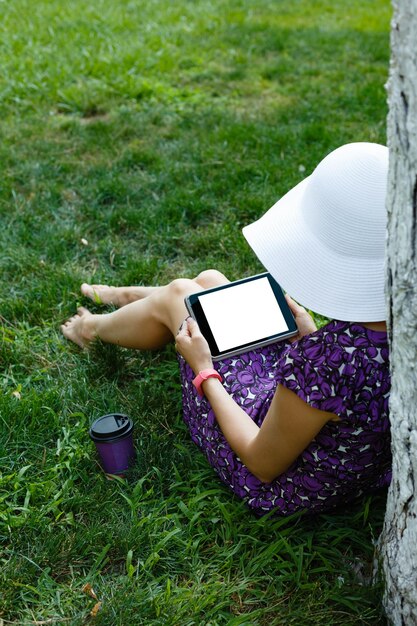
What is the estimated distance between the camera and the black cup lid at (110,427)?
2414 millimetres

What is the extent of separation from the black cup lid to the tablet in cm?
35

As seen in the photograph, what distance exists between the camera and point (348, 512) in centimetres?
238

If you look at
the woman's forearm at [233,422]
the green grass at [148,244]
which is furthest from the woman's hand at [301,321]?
the green grass at [148,244]

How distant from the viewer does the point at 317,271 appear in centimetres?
185

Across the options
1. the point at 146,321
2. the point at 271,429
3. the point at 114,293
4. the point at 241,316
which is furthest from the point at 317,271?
the point at 114,293

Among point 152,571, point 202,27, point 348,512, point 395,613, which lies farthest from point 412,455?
point 202,27

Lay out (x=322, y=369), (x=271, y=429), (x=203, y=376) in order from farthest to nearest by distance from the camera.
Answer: (x=203, y=376)
(x=271, y=429)
(x=322, y=369)

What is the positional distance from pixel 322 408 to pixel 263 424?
0.76 ft

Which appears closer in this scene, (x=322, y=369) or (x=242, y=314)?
(x=322, y=369)

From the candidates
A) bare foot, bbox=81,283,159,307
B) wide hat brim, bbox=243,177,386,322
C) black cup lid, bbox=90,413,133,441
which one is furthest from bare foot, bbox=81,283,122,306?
wide hat brim, bbox=243,177,386,322

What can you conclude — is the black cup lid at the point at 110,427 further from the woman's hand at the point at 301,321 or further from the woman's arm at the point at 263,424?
the woman's hand at the point at 301,321

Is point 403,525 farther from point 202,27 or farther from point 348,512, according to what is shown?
point 202,27

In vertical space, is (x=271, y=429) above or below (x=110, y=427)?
above

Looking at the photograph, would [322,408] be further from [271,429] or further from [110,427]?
[110,427]
